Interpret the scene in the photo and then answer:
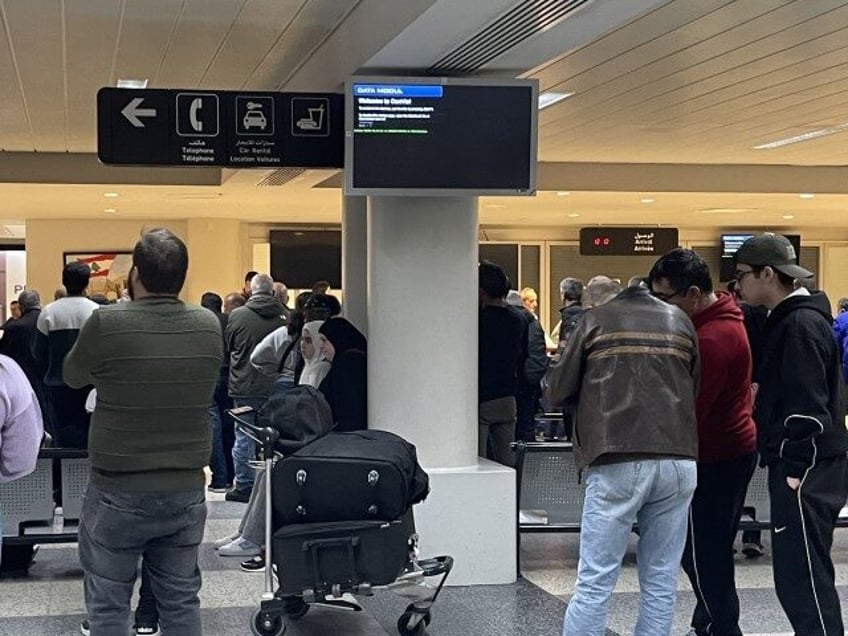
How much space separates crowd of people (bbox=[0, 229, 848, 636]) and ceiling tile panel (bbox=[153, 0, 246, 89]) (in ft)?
7.35

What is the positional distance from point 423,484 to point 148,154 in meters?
2.25

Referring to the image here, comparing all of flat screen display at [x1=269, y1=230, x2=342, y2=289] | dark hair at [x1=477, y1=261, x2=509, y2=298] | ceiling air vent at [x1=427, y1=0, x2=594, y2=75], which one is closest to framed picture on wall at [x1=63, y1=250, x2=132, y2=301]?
flat screen display at [x1=269, y1=230, x2=342, y2=289]

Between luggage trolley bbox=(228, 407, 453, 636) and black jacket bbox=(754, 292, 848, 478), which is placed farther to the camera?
luggage trolley bbox=(228, 407, 453, 636)

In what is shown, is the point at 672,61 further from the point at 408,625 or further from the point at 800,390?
the point at 408,625

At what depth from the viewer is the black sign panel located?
20.2m

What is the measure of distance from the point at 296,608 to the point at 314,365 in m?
1.77

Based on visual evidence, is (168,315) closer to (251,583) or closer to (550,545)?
(251,583)

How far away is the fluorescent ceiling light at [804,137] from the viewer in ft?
31.9

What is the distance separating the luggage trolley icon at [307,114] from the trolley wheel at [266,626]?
2.47 meters

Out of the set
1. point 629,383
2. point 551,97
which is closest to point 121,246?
point 551,97

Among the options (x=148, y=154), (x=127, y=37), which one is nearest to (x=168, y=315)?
(x=148, y=154)

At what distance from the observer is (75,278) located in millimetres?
6371

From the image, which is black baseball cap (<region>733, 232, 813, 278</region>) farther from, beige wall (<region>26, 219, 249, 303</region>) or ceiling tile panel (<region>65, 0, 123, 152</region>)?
beige wall (<region>26, 219, 249, 303</region>)

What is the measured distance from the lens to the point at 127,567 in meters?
3.88
